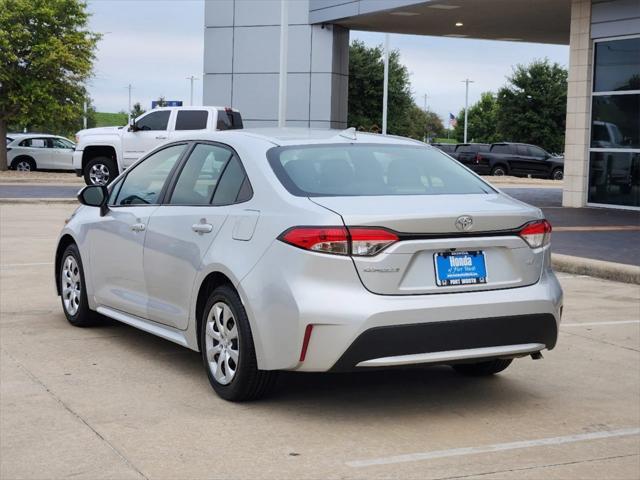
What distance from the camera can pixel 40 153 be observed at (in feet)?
126

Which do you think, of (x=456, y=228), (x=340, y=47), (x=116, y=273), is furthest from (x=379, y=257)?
(x=340, y=47)

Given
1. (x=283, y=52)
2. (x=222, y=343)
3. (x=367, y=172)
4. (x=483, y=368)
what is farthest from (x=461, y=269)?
(x=283, y=52)

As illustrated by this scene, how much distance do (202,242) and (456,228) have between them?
1.56 metres

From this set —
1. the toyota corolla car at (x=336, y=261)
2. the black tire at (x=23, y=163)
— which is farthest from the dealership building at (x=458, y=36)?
the toyota corolla car at (x=336, y=261)

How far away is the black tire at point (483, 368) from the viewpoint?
664 centimetres

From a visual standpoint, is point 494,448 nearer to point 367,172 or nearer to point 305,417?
point 305,417

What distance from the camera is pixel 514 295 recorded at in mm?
5762

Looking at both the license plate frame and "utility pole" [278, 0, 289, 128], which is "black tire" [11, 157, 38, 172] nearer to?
"utility pole" [278, 0, 289, 128]

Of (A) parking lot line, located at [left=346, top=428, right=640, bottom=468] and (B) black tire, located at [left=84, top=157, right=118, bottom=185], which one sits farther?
(B) black tire, located at [left=84, top=157, right=118, bottom=185]

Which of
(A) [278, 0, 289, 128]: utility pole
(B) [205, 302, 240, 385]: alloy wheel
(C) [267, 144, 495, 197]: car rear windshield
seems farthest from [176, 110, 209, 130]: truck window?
(B) [205, 302, 240, 385]: alloy wheel

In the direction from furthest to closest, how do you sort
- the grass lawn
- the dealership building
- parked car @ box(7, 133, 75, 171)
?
the grass lawn < parked car @ box(7, 133, 75, 171) < the dealership building

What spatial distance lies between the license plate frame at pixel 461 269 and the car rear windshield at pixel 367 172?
0.50m

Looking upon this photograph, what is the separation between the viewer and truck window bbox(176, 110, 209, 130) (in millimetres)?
26297

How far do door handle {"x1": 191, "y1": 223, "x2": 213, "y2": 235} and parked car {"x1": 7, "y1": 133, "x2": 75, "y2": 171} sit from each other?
33201 mm
